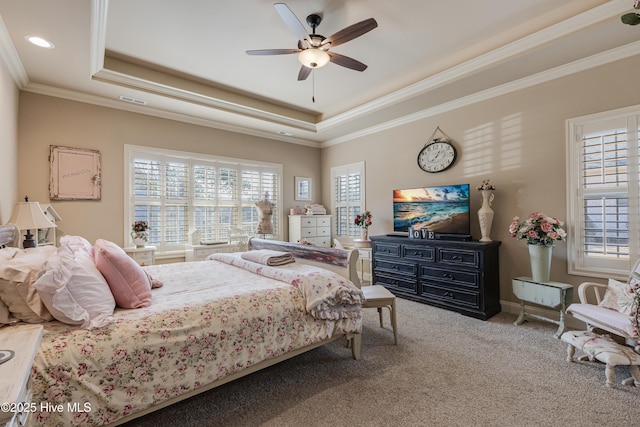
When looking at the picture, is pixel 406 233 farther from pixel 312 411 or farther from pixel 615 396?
pixel 312 411

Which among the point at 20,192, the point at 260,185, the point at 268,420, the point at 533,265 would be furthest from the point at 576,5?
the point at 20,192

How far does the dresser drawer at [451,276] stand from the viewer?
3506 mm

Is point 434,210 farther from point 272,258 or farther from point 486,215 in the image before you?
point 272,258

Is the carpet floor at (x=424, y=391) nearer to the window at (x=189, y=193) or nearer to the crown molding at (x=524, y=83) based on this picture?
the crown molding at (x=524, y=83)

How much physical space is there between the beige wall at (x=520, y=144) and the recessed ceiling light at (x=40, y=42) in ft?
15.0

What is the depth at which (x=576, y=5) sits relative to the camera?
257 cm

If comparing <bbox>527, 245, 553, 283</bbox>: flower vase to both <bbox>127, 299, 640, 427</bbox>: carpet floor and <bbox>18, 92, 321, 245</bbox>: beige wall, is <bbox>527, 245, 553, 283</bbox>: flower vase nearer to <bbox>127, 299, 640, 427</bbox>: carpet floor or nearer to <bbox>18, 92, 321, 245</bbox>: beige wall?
<bbox>127, 299, 640, 427</bbox>: carpet floor

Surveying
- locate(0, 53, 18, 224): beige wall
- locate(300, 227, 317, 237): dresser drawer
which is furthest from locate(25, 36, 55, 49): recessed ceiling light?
locate(300, 227, 317, 237): dresser drawer

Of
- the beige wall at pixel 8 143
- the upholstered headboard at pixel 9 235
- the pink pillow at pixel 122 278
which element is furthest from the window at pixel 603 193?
the beige wall at pixel 8 143

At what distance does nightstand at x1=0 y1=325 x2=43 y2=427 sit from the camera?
2.78ft

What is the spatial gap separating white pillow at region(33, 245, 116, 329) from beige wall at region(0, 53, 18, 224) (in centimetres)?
196

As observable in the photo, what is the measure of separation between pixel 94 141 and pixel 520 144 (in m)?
5.67

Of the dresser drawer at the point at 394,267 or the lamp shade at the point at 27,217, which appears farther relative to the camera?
the dresser drawer at the point at 394,267

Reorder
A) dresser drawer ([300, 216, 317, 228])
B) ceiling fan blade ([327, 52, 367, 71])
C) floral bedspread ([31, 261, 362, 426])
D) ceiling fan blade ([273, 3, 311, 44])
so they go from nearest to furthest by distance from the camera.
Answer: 1. floral bedspread ([31, 261, 362, 426])
2. ceiling fan blade ([273, 3, 311, 44])
3. ceiling fan blade ([327, 52, 367, 71])
4. dresser drawer ([300, 216, 317, 228])
